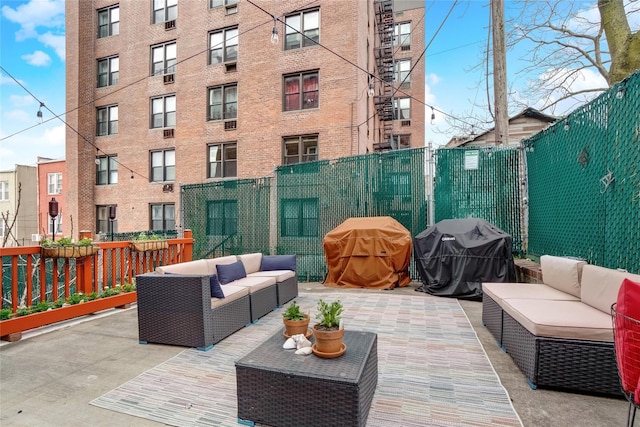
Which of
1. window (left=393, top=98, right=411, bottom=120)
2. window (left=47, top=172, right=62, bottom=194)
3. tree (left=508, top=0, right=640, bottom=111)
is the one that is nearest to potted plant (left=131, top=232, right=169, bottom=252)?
tree (left=508, top=0, right=640, bottom=111)

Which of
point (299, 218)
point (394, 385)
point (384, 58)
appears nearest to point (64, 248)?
point (394, 385)

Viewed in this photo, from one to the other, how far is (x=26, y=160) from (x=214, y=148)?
1914 centimetres

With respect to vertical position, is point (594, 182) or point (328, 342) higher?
point (594, 182)

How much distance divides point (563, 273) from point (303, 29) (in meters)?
12.8

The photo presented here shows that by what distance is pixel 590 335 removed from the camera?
2602 millimetres

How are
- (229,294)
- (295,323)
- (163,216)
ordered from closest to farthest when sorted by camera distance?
(295,323) < (229,294) < (163,216)

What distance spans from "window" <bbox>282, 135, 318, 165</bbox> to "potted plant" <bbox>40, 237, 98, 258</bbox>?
9029 millimetres

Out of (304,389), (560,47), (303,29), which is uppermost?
(303,29)

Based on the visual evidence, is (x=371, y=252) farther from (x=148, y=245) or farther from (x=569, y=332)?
(x=569, y=332)

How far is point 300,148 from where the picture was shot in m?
13.3

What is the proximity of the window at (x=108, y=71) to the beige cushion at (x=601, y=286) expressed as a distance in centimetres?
2029

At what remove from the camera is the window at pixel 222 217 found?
9.12m

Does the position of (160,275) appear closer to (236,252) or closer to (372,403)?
(372,403)

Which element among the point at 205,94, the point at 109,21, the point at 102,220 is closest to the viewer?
the point at 205,94
